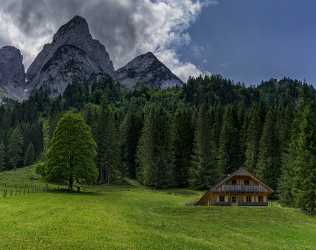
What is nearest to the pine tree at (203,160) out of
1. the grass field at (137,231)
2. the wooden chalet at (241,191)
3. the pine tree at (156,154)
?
the pine tree at (156,154)

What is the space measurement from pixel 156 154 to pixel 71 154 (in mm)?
30495

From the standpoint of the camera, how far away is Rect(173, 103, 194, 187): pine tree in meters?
106

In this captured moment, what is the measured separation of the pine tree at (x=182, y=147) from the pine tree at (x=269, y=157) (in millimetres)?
19375

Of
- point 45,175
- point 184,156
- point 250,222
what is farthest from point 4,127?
point 250,222

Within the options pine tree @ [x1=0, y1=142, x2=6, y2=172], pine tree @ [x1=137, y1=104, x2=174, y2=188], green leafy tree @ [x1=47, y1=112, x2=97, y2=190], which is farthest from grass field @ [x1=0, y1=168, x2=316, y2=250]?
pine tree @ [x1=0, y1=142, x2=6, y2=172]

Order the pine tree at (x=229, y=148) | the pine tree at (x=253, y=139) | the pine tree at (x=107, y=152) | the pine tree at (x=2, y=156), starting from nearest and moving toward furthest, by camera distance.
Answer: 1. the pine tree at (x=253, y=139)
2. the pine tree at (x=229, y=148)
3. the pine tree at (x=107, y=152)
4. the pine tree at (x=2, y=156)

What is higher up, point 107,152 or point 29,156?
point 29,156

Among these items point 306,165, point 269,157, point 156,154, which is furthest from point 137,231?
point 156,154

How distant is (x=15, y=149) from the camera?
15225 centimetres

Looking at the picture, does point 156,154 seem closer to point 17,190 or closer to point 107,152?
point 107,152

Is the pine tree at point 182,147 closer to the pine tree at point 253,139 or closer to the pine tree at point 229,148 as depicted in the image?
the pine tree at point 229,148

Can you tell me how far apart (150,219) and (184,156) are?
6802 centimetres

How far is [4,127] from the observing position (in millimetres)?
193875

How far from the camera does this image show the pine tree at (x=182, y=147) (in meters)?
106
